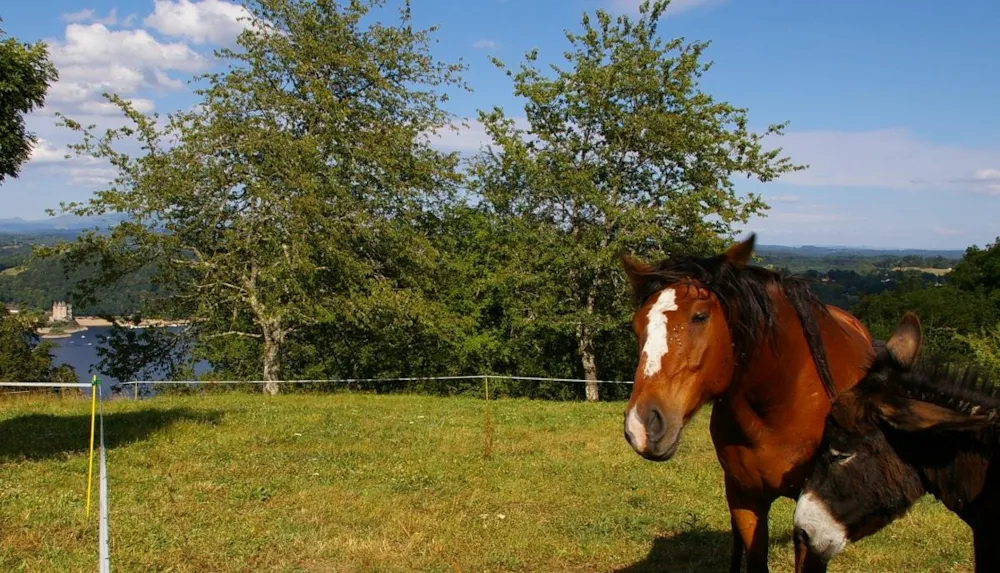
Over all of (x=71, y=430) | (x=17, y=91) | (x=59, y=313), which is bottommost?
(x=71, y=430)

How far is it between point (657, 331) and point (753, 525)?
1.56 m

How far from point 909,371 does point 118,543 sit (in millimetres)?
5586

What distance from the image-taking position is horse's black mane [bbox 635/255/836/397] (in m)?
2.87

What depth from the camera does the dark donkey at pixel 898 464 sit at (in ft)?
8.14

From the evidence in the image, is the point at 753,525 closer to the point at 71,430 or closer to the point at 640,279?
the point at 640,279

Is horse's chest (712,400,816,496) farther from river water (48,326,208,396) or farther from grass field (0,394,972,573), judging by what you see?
river water (48,326,208,396)

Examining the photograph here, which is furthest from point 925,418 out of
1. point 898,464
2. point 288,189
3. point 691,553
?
point 288,189

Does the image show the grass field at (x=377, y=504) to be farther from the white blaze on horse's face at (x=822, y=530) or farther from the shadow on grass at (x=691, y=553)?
the white blaze on horse's face at (x=822, y=530)

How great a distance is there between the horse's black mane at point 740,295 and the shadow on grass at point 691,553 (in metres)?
2.47

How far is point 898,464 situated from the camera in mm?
2602

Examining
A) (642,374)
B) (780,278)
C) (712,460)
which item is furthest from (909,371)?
(712,460)

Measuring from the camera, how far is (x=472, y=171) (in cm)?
2239

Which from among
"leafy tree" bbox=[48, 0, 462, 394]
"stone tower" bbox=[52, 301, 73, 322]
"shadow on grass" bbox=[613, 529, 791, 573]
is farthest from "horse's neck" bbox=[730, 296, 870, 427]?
"stone tower" bbox=[52, 301, 73, 322]

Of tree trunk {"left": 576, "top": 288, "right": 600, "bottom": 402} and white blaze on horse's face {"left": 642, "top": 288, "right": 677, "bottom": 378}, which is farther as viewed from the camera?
tree trunk {"left": 576, "top": 288, "right": 600, "bottom": 402}
